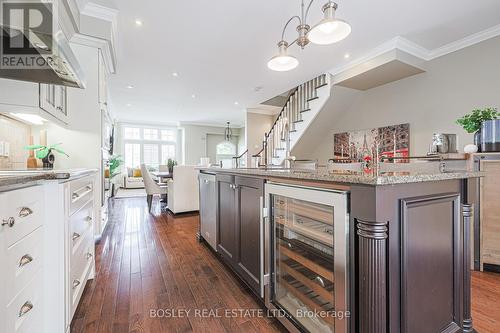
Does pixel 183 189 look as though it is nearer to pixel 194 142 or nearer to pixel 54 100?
pixel 54 100

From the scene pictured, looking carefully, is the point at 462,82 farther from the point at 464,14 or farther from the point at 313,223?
the point at 313,223

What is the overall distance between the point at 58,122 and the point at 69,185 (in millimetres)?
1450

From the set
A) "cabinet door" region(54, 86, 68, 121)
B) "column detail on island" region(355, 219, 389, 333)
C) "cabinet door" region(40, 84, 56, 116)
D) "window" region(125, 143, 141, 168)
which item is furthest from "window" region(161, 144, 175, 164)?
"column detail on island" region(355, 219, 389, 333)

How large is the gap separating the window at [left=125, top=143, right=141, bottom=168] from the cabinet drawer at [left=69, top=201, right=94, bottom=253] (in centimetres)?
860

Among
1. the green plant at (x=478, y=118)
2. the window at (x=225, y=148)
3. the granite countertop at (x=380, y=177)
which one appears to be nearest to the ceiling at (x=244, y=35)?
the green plant at (x=478, y=118)

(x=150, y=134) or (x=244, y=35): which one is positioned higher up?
(x=244, y=35)

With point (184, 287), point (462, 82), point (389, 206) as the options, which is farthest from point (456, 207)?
point (462, 82)

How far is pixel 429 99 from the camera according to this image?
12.1 ft

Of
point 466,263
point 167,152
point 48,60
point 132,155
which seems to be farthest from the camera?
point 167,152

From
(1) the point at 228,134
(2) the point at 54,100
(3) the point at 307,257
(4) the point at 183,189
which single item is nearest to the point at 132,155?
(1) the point at 228,134

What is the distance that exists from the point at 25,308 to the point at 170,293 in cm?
100

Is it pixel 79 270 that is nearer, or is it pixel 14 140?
pixel 79 270

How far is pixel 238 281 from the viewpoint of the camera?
201 centimetres

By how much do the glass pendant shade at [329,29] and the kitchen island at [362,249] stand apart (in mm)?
1195
